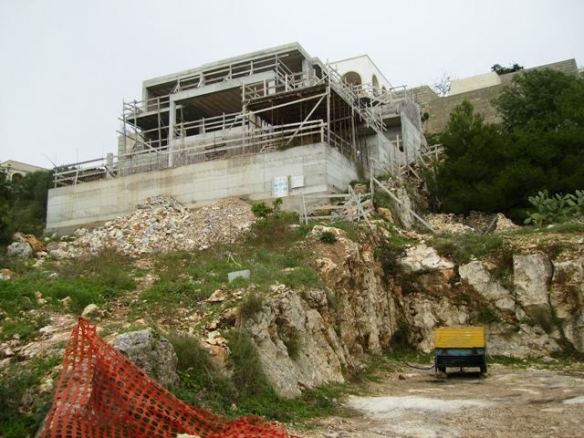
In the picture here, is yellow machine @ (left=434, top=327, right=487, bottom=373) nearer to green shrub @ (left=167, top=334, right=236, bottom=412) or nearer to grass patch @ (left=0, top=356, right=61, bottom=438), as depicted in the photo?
green shrub @ (left=167, top=334, right=236, bottom=412)

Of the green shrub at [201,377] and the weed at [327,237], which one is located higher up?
the weed at [327,237]

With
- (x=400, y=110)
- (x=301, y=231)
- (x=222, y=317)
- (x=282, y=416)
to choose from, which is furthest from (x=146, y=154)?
(x=282, y=416)

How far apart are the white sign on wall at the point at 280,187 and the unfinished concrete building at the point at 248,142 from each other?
44mm

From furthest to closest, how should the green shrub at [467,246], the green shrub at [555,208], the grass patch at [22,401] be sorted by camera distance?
1. the green shrub at [555,208]
2. the green shrub at [467,246]
3. the grass patch at [22,401]

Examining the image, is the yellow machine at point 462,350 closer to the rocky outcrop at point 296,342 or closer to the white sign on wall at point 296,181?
the rocky outcrop at point 296,342

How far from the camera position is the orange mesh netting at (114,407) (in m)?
7.48

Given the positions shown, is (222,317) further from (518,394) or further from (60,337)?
(518,394)

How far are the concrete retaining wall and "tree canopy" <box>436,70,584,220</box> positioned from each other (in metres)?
6.17

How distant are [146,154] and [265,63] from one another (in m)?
9.00

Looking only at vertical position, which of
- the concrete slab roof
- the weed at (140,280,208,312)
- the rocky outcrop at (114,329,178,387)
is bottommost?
the rocky outcrop at (114,329,178,387)

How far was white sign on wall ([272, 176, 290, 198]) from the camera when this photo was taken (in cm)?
2353

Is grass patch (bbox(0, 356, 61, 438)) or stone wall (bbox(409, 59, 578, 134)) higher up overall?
stone wall (bbox(409, 59, 578, 134))

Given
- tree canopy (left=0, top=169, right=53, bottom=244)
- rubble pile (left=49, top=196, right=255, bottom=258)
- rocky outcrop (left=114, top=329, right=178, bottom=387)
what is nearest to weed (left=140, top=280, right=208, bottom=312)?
rocky outcrop (left=114, top=329, right=178, bottom=387)

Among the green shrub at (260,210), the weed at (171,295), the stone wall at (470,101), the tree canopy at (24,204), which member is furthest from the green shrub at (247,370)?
the stone wall at (470,101)
